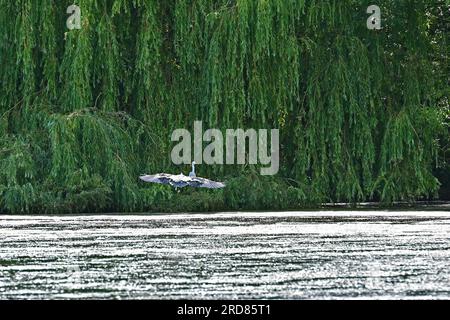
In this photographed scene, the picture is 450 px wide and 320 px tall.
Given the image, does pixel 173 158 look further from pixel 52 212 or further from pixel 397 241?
pixel 397 241

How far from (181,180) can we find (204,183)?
0.56 meters

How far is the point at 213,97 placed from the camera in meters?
25.3

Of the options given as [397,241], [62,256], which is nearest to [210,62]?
[397,241]

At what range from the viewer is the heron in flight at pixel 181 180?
23.8 meters

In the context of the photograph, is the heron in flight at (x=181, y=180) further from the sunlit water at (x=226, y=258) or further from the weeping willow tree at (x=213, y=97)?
the sunlit water at (x=226, y=258)

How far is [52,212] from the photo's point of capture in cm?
2367

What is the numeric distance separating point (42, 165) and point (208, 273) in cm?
1196

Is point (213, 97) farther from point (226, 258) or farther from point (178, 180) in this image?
point (226, 258)

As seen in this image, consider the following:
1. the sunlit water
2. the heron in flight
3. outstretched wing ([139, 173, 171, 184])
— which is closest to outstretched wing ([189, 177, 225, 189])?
the heron in flight

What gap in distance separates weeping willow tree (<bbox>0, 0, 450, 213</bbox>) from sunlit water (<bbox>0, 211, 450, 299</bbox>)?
334 cm

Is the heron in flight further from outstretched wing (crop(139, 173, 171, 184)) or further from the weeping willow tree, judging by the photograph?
the weeping willow tree

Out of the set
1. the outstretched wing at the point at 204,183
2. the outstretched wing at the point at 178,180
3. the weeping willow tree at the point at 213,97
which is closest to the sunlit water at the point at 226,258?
the outstretched wing at the point at 178,180

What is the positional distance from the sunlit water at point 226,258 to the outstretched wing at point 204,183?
2.82 m
